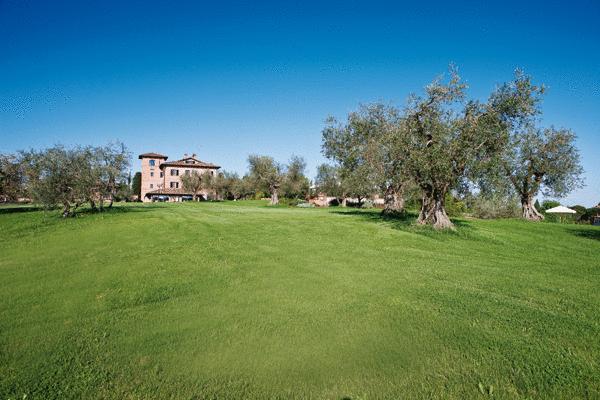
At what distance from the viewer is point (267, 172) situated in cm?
7456

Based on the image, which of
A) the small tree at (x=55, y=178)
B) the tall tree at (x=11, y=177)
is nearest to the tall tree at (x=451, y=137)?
the small tree at (x=55, y=178)

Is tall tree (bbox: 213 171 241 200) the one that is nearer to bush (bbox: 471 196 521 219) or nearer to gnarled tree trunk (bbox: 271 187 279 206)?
gnarled tree trunk (bbox: 271 187 279 206)

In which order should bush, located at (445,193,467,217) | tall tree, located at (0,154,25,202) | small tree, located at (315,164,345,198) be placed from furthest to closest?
small tree, located at (315,164,345,198), bush, located at (445,193,467,217), tall tree, located at (0,154,25,202)

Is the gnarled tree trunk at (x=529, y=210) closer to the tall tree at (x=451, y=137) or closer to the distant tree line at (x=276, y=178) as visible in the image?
the tall tree at (x=451, y=137)

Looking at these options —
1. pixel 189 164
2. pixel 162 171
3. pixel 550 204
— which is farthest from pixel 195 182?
pixel 550 204

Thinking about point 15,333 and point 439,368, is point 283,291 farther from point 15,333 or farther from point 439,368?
point 15,333

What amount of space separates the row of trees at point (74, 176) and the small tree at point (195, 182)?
6138 cm

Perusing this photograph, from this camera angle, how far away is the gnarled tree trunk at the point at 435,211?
23250 millimetres

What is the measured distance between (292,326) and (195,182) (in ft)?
307

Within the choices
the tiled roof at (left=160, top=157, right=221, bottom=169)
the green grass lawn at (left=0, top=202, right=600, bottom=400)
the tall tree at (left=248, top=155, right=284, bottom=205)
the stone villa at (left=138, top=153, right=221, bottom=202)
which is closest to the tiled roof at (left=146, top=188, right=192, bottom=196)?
the stone villa at (left=138, top=153, right=221, bottom=202)

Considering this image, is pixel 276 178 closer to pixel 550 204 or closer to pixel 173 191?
pixel 173 191

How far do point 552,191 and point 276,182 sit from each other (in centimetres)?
4893

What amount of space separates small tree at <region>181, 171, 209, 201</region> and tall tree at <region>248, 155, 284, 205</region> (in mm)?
25156

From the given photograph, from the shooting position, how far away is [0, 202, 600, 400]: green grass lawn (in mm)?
4875
